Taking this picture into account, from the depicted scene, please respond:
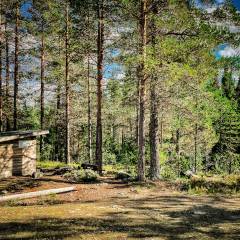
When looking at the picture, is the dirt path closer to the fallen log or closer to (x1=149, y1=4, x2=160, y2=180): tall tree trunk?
the fallen log

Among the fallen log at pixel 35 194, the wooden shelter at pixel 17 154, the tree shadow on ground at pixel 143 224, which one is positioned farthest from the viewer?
the wooden shelter at pixel 17 154

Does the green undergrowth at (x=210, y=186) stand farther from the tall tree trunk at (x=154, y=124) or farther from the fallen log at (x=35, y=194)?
the fallen log at (x=35, y=194)

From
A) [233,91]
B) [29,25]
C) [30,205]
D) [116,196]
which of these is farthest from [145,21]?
[233,91]

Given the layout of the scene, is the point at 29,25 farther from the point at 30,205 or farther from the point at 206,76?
the point at 30,205

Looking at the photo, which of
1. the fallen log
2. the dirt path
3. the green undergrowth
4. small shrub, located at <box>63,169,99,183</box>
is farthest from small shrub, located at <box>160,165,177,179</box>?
the fallen log

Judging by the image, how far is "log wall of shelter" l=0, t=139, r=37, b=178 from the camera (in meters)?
20.5

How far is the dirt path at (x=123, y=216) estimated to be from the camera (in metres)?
9.95

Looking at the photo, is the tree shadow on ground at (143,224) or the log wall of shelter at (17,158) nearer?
the tree shadow on ground at (143,224)

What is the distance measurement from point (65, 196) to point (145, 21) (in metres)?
9.47

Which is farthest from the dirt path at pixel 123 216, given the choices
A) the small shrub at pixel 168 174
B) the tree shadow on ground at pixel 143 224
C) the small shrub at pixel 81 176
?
the small shrub at pixel 168 174

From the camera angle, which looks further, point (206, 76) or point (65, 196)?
point (206, 76)

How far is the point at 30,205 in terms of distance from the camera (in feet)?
46.6

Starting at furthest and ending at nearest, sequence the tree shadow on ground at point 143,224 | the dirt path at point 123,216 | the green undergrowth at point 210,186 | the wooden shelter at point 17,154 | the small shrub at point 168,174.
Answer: the small shrub at point 168,174 → the wooden shelter at point 17,154 → the green undergrowth at point 210,186 → the dirt path at point 123,216 → the tree shadow on ground at point 143,224

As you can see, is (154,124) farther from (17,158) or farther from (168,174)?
(17,158)
